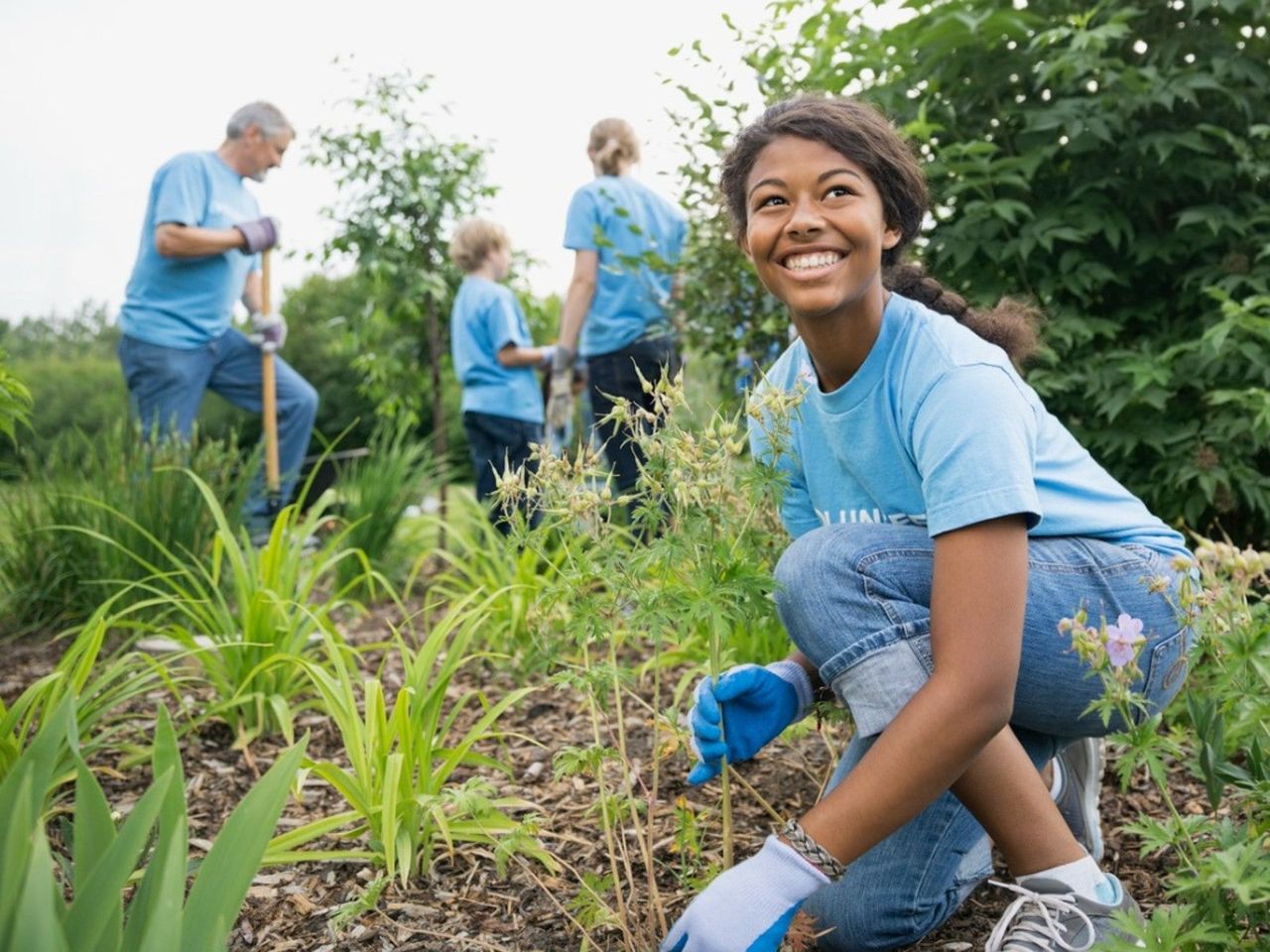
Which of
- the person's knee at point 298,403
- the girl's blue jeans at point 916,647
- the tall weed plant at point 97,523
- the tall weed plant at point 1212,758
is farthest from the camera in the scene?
the person's knee at point 298,403

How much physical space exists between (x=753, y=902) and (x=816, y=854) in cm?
10

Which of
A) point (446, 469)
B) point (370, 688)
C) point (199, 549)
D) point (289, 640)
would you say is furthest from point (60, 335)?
Result: point (370, 688)

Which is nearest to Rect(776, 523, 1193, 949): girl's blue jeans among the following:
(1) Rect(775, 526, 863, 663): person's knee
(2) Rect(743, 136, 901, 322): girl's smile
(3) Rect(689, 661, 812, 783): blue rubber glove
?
(1) Rect(775, 526, 863, 663): person's knee

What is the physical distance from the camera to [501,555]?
4.03 meters

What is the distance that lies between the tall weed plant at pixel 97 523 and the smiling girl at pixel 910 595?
96.1 inches

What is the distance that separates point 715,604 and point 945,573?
305 mm

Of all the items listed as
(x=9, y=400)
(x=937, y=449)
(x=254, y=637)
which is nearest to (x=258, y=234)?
(x=254, y=637)

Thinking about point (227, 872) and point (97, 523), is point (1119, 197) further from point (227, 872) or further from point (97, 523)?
point (97, 523)

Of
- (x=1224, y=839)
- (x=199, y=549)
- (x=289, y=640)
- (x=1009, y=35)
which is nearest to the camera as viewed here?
(x=1224, y=839)

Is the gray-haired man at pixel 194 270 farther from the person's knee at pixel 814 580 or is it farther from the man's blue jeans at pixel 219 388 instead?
the person's knee at pixel 814 580

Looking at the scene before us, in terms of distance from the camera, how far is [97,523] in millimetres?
3832

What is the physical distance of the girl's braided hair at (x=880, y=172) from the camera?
5.94ft

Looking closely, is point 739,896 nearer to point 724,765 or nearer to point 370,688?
point 724,765

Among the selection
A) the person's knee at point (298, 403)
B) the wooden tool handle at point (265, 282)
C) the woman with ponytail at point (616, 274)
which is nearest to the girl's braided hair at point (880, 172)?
the woman with ponytail at point (616, 274)
